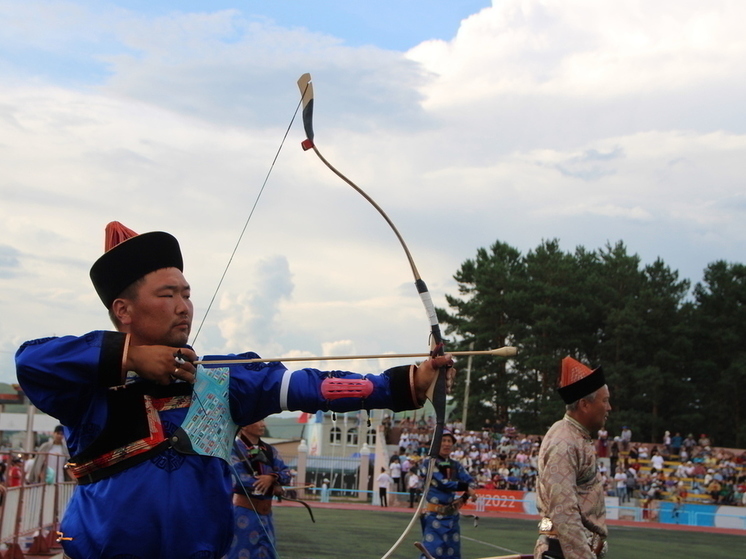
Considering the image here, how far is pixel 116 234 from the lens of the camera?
327 centimetres

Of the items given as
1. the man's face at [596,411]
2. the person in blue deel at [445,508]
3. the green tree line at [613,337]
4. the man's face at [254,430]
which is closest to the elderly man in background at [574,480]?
the man's face at [596,411]

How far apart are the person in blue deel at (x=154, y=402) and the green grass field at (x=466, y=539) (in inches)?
355

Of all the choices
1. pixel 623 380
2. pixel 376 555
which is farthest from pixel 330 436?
pixel 376 555

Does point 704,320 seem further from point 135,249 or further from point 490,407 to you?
point 135,249

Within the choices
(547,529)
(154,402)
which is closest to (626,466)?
(547,529)

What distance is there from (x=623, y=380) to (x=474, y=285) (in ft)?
44.4

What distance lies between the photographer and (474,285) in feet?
204

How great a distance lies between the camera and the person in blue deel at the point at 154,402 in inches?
108

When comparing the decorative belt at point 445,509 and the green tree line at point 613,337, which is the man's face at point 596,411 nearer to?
the decorative belt at point 445,509

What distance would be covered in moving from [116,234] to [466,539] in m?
13.8

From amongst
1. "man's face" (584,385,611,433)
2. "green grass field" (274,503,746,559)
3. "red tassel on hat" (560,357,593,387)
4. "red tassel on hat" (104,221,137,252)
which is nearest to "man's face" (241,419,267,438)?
"red tassel on hat" (560,357,593,387)

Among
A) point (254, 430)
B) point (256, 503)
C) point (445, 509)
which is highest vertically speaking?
point (254, 430)

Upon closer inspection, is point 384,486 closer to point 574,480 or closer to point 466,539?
point 466,539

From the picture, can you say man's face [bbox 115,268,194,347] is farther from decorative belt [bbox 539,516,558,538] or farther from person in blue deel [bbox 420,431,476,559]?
person in blue deel [bbox 420,431,476,559]
